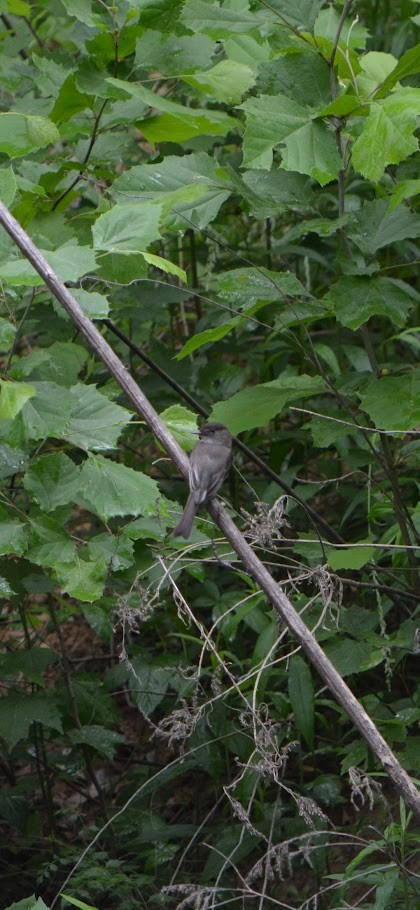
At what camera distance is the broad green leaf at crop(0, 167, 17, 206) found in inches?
96.6

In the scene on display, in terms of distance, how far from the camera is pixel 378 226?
2822 mm

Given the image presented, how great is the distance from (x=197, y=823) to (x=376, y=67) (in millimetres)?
3056

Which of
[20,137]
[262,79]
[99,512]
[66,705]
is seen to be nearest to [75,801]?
[66,705]

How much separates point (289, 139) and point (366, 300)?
0.49m

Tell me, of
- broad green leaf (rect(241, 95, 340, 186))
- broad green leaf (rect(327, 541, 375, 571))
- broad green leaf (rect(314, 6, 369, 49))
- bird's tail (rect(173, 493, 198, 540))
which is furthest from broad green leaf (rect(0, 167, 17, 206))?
broad green leaf (rect(314, 6, 369, 49))

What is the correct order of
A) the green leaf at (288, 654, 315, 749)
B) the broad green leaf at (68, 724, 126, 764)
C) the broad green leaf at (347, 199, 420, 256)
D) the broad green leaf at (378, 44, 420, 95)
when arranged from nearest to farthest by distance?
the broad green leaf at (378, 44, 420, 95) → the broad green leaf at (347, 199, 420, 256) → the green leaf at (288, 654, 315, 749) → the broad green leaf at (68, 724, 126, 764)

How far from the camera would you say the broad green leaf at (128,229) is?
2.34 m

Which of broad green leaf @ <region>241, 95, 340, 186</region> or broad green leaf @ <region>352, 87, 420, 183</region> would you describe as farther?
broad green leaf @ <region>241, 95, 340, 186</region>

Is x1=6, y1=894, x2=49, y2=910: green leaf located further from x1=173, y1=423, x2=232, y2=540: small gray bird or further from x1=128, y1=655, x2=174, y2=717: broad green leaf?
x1=128, y1=655, x2=174, y2=717: broad green leaf

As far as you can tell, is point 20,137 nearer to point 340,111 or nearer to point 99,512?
point 340,111

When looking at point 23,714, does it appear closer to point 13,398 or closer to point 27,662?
point 27,662

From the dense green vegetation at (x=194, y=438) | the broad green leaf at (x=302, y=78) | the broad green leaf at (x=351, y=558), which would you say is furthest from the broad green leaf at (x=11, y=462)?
the broad green leaf at (x=302, y=78)

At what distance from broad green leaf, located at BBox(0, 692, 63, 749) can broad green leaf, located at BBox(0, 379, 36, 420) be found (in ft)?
5.45

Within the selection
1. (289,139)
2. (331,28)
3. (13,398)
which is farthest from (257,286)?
(331,28)
